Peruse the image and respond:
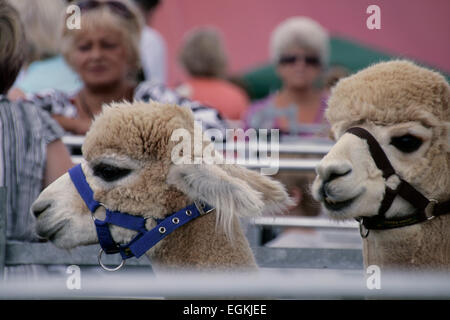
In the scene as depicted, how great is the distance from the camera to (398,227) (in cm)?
218

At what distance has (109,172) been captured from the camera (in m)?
2.27

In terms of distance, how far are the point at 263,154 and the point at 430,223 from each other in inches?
44.0

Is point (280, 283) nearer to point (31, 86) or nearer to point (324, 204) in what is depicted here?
point (324, 204)

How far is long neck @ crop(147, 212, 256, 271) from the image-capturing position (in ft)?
7.32

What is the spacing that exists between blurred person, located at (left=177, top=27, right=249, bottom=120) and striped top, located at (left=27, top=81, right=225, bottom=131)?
1542mm

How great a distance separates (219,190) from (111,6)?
4.87ft

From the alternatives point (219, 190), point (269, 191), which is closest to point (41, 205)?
point (219, 190)

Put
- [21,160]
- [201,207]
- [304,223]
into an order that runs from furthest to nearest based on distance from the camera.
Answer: [304,223]
[21,160]
[201,207]

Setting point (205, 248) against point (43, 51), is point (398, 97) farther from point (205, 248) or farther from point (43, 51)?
point (43, 51)

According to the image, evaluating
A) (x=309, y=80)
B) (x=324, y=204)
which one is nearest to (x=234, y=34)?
(x=309, y=80)

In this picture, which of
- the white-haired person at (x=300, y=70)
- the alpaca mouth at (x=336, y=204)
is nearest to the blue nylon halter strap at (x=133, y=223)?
the alpaca mouth at (x=336, y=204)

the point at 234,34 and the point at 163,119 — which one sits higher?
the point at 234,34
